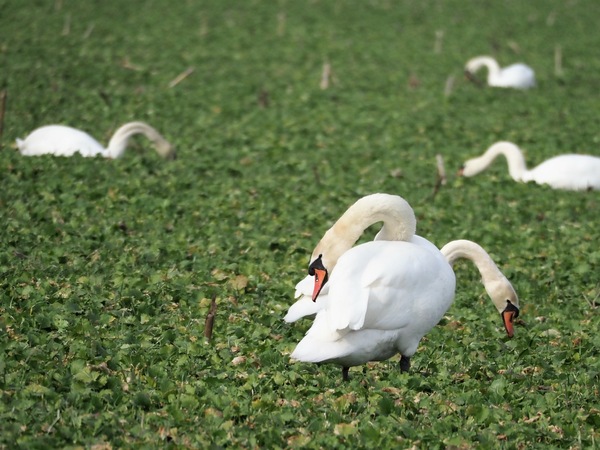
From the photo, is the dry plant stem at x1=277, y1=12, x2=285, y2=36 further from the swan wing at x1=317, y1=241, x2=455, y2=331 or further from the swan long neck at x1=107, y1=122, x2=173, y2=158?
the swan wing at x1=317, y1=241, x2=455, y2=331

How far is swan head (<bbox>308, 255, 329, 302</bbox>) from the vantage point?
5.79 metres

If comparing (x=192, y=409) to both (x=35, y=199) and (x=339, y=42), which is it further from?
(x=339, y=42)

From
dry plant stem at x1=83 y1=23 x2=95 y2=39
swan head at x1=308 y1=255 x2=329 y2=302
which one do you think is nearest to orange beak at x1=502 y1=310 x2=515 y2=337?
swan head at x1=308 y1=255 x2=329 y2=302

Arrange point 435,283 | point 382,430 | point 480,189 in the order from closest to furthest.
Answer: point 382,430
point 435,283
point 480,189

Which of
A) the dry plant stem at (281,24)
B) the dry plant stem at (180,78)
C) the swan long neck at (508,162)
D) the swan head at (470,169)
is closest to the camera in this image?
the swan long neck at (508,162)

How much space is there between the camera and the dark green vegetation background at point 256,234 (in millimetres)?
5699

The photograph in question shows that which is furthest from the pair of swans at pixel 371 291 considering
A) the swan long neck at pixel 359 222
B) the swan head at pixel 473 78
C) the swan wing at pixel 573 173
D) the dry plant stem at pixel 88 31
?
the dry plant stem at pixel 88 31

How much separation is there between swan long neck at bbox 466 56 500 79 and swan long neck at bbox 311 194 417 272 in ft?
46.4

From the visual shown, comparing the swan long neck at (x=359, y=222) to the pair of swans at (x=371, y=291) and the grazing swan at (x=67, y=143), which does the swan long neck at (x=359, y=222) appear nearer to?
the pair of swans at (x=371, y=291)

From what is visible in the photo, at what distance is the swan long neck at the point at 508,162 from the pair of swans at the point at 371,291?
6.42m

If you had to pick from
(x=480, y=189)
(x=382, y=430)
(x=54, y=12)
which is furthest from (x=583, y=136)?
(x=54, y=12)

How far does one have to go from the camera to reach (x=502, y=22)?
2608 cm

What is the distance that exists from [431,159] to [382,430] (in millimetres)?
8465

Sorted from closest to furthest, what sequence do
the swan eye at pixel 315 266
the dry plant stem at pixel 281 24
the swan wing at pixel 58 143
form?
the swan eye at pixel 315 266, the swan wing at pixel 58 143, the dry plant stem at pixel 281 24
